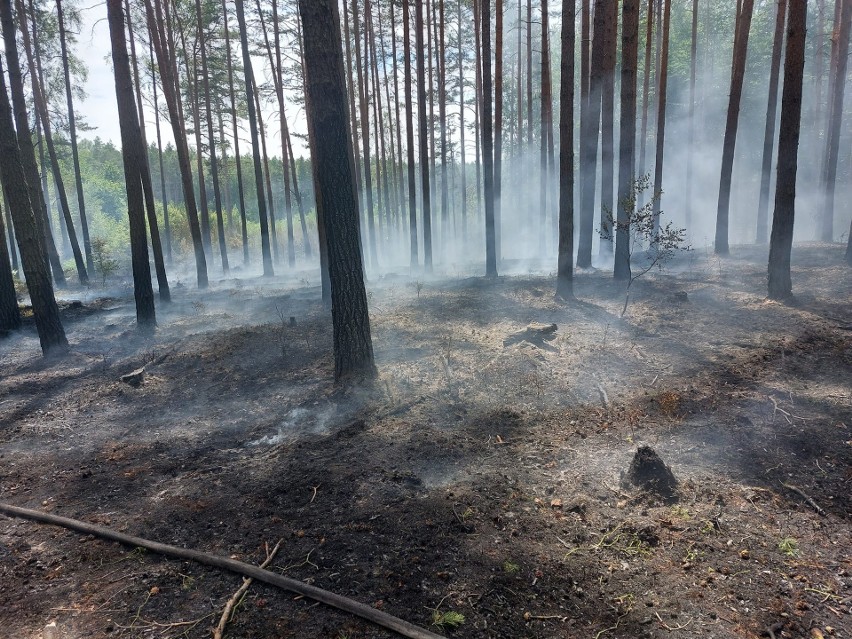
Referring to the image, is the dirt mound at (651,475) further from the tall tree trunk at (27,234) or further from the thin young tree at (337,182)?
the tall tree trunk at (27,234)

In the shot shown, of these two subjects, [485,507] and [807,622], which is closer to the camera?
[807,622]

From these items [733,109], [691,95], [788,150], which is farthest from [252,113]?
[691,95]

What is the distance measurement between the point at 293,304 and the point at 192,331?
130 inches

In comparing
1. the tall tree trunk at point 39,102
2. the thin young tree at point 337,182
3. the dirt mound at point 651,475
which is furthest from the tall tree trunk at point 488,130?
the tall tree trunk at point 39,102

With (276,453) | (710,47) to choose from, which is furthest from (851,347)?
(710,47)

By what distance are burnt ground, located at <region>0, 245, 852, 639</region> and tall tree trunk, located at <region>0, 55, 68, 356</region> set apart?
2.44ft

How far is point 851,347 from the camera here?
21.8 feet

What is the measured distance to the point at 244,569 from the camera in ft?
9.93

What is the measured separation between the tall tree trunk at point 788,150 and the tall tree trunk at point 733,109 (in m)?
6.40

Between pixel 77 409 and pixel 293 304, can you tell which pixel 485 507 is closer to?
pixel 77 409

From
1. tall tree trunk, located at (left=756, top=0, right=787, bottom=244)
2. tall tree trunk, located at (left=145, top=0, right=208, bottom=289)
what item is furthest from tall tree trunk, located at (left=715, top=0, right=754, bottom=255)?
tall tree trunk, located at (left=145, top=0, right=208, bottom=289)

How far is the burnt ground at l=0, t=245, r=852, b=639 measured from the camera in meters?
2.77

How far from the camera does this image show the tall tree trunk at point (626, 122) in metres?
11.0

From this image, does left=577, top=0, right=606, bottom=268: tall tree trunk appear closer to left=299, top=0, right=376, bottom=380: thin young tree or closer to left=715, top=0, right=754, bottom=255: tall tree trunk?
left=715, top=0, right=754, bottom=255: tall tree trunk
